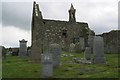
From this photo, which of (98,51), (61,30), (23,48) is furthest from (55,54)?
(61,30)

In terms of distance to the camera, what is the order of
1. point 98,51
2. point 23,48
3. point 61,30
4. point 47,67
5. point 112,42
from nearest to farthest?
point 47,67 < point 98,51 < point 23,48 < point 112,42 < point 61,30

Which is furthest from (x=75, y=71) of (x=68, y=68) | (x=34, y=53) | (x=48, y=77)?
→ (x=34, y=53)

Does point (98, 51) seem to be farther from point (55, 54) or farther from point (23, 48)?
point (23, 48)

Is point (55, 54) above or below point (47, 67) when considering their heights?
above

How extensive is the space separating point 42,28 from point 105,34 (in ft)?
28.2

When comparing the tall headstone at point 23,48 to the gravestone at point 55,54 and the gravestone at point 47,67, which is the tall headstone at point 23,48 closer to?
the gravestone at point 55,54

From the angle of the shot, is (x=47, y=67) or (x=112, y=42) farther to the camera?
(x=112, y=42)

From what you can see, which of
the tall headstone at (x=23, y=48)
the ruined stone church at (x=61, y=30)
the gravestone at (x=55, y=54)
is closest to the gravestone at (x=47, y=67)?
the gravestone at (x=55, y=54)

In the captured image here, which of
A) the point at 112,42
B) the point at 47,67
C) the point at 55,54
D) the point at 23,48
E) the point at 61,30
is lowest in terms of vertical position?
the point at 47,67

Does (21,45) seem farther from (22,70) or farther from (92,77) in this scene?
(92,77)

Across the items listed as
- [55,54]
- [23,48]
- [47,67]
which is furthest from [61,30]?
[47,67]

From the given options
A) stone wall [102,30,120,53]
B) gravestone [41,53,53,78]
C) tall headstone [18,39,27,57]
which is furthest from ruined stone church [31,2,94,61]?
gravestone [41,53,53,78]

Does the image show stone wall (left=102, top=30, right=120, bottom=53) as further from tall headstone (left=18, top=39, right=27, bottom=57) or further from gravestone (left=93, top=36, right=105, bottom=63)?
gravestone (left=93, top=36, right=105, bottom=63)

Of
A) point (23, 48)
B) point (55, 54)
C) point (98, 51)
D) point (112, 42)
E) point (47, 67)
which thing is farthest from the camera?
point (112, 42)
